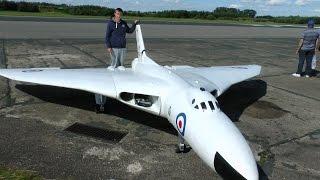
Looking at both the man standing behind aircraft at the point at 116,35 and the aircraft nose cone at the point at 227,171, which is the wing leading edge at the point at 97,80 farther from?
the aircraft nose cone at the point at 227,171

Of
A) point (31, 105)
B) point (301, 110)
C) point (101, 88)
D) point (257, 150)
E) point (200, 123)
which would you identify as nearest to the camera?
point (200, 123)

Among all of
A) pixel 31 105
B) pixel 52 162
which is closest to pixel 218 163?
pixel 52 162

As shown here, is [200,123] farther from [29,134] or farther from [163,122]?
[29,134]

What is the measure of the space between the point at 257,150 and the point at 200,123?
7.57ft

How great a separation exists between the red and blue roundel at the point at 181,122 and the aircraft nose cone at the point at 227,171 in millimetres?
1461

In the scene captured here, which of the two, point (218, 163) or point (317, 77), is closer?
point (218, 163)

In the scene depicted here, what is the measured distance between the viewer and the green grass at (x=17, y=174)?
294 inches

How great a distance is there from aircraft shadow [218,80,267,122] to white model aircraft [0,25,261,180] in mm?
744

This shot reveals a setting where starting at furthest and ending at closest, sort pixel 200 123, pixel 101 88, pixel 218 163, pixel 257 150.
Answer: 1. pixel 101 88
2. pixel 257 150
3. pixel 200 123
4. pixel 218 163

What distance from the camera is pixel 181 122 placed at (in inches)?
347

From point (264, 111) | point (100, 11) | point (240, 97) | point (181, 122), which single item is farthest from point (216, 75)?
point (100, 11)

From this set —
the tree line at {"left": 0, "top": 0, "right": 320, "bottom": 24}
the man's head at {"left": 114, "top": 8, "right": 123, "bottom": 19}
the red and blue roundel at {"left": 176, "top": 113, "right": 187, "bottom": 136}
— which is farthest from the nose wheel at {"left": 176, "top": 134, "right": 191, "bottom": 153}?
the tree line at {"left": 0, "top": 0, "right": 320, "bottom": 24}

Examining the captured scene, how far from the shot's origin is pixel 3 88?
13914 millimetres

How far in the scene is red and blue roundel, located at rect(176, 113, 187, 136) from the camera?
28.4ft
